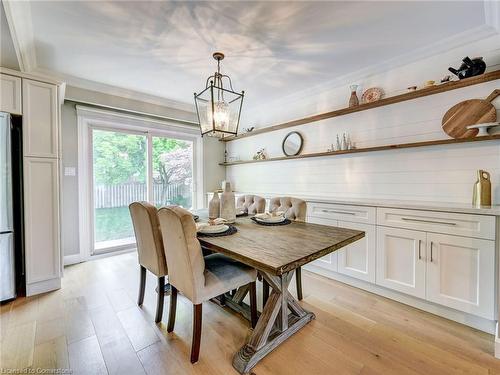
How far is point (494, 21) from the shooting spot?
1923 mm

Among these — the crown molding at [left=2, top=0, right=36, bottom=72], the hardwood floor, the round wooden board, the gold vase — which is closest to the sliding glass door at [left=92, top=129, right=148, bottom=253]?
the crown molding at [left=2, top=0, right=36, bottom=72]

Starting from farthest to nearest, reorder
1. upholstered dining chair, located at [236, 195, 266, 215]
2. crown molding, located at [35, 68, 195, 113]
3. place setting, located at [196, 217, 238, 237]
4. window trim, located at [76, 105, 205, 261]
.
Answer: window trim, located at [76, 105, 205, 261] → crown molding, located at [35, 68, 195, 113] → upholstered dining chair, located at [236, 195, 266, 215] → place setting, located at [196, 217, 238, 237]

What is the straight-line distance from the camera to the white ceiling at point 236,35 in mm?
1810

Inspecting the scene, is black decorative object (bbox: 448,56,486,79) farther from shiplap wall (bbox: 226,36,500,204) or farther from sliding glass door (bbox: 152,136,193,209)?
sliding glass door (bbox: 152,136,193,209)

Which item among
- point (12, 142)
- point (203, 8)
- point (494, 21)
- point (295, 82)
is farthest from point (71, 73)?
point (494, 21)

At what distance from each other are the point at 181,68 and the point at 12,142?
1843 mm

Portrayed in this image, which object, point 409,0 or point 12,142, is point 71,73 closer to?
point 12,142

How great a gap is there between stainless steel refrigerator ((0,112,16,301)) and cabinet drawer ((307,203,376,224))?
3.10 m

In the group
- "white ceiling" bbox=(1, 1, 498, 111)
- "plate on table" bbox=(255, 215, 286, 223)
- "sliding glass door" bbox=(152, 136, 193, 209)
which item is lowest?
"plate on table" bbox=(255, 215, 286, 223)

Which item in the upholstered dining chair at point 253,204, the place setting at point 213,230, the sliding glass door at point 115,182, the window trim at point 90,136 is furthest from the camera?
the sliding glass door at point 115,182

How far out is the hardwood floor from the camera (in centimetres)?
144

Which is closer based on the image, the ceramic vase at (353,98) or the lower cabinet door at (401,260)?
the lower cabinet door at (401,260)

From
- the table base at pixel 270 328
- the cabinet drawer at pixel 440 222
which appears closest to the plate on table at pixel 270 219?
the table base at pixel 270 328

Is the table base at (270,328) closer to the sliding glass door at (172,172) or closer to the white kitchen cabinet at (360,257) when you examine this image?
the white kitchen cabinet at (360,257)
